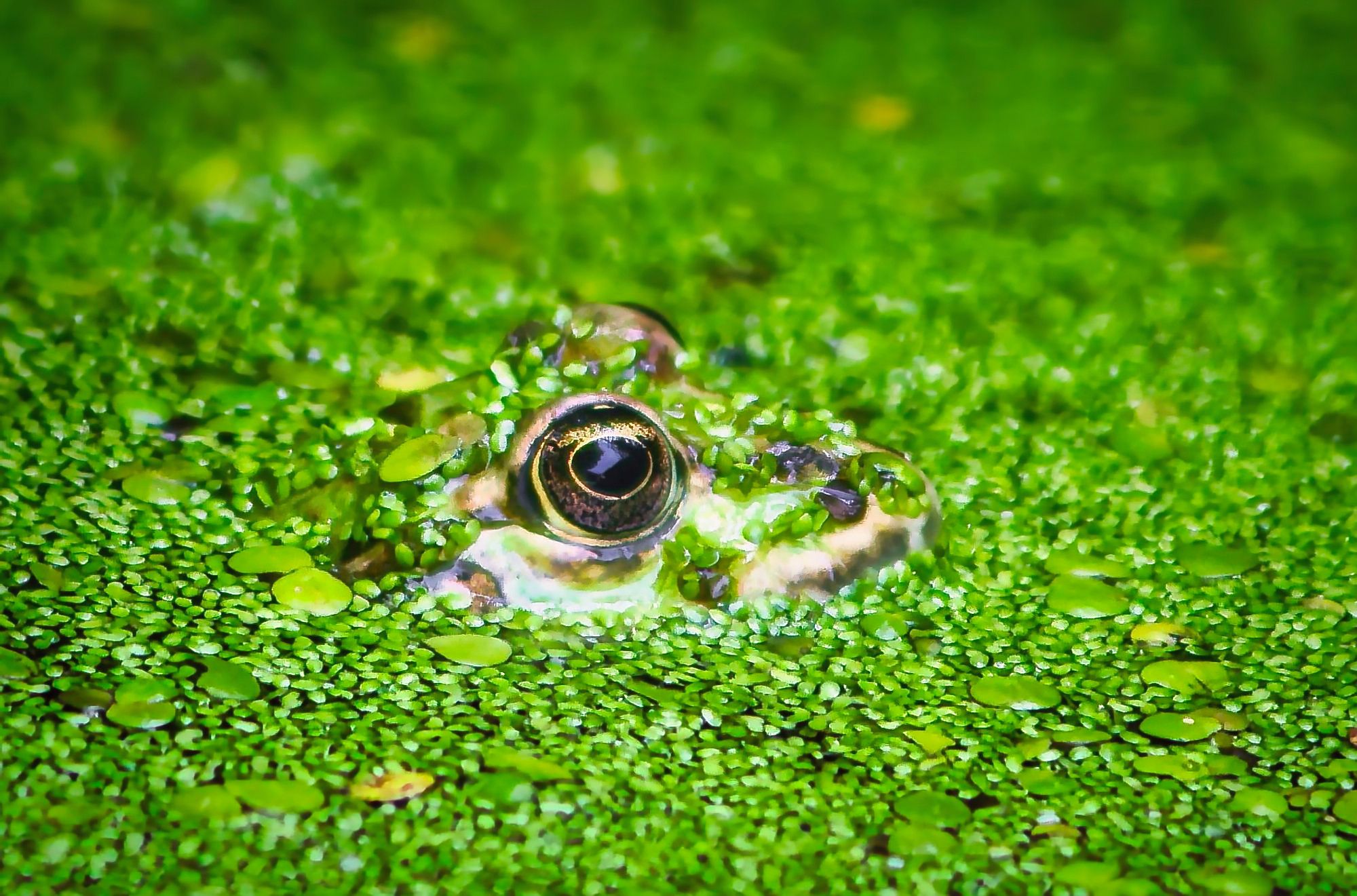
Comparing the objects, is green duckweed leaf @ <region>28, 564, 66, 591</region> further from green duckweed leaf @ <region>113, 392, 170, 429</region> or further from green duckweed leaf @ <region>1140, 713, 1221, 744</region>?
green duckweed leaf @ <region>1140, 713, 1221, 744</region>

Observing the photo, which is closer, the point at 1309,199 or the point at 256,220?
the point at 256,220

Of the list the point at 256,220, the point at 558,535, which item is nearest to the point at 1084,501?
the point at 558,535

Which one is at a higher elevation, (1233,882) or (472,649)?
(472,649)

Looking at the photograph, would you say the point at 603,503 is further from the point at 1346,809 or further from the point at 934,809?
the point at 1346,809

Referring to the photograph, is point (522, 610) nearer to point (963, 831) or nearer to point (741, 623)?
point (741, 623)

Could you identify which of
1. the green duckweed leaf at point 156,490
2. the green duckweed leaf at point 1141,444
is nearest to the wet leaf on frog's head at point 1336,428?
the green duckweed leaf at point 1141,444

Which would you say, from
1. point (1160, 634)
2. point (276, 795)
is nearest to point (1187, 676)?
point (1160, 634)
